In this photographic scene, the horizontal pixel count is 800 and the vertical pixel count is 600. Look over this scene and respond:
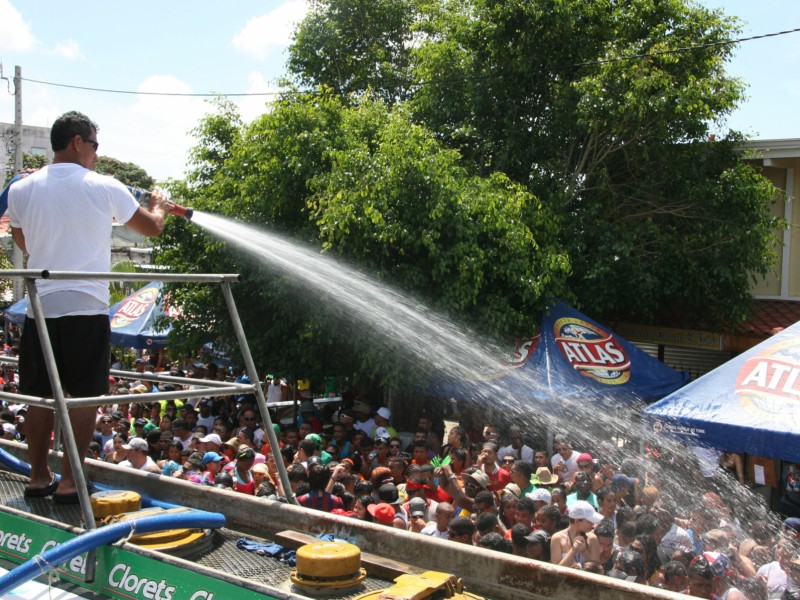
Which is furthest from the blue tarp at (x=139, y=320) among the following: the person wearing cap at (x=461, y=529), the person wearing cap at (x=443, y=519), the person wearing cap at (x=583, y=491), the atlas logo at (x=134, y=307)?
the person wearing cap at (x=461, y=529)

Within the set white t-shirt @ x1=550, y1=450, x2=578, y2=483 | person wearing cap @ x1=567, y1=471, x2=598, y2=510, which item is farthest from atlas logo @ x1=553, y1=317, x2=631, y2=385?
person wearing cap @ x1=567, y1=471, x2=598, y2=510

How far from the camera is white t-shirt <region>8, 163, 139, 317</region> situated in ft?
11.7

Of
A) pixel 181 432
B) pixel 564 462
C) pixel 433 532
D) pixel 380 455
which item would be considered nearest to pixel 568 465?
pixel 564 462

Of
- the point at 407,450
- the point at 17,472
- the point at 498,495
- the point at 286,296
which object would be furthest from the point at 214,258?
the point at 17,472

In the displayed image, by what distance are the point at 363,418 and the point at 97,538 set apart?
8705 millimetres

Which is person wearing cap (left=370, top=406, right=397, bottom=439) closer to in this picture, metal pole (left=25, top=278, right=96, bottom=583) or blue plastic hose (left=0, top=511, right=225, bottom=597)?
blue plastic hose (left=0, top=511, right=225, bottom=597)

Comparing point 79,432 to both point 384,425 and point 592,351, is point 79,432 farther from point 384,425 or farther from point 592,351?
point 592,351

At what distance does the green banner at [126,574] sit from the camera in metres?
2.67

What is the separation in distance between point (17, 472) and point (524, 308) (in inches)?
294

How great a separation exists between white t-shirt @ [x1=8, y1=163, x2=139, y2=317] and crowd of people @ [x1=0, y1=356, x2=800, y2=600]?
618 millimetres

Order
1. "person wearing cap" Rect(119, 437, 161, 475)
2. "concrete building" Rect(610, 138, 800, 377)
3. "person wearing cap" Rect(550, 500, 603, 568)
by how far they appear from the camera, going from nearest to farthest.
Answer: "person wearing cap" Rect(550, 500, 603, 568) → "person wearing cap" Rect(119, 437, 161, 475) → "concrete building" Rect(610, 138, 800, 377)

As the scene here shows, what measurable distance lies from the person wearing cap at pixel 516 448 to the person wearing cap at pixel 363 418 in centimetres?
197

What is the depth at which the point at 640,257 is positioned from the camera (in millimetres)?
12750

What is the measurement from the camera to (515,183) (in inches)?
459
